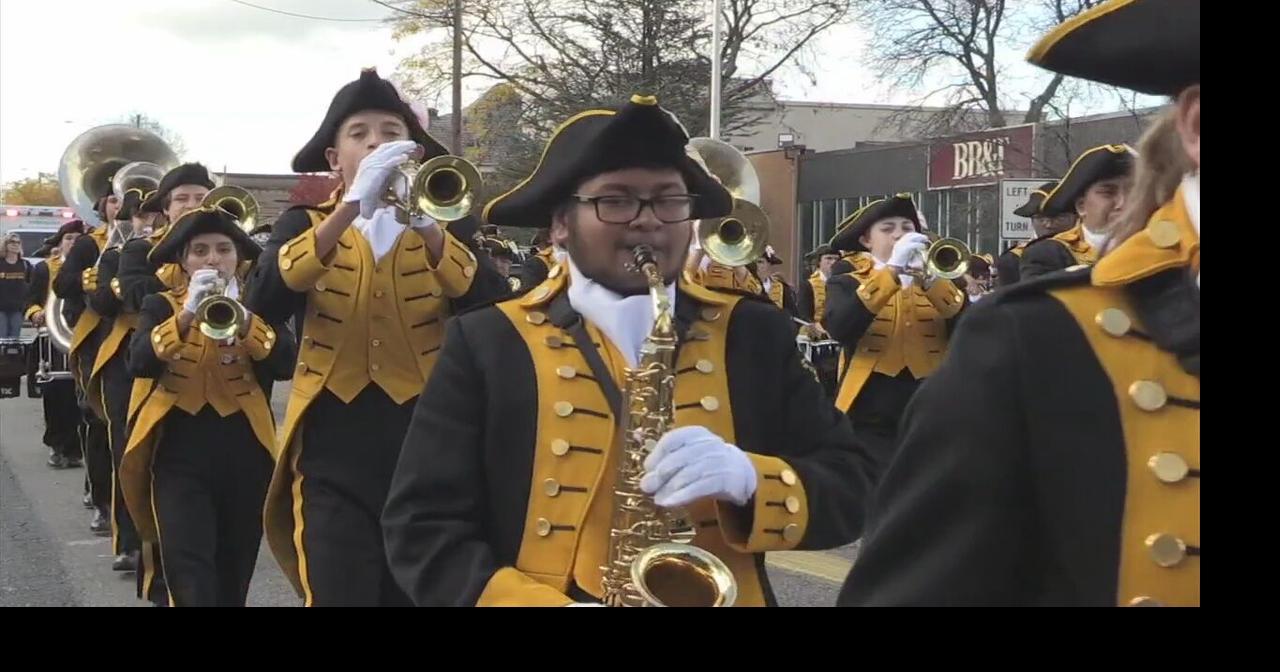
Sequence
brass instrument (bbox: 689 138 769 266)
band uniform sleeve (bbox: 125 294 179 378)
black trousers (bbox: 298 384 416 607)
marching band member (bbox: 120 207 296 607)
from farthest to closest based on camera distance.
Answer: brass instrument (bbox: 689 138 769 266) → band uniform sleeve (bbox: 125 294 179 378) → marching band member (bbox: 120 207 296 607) → black trousers (bbox: 298 384 416 607)

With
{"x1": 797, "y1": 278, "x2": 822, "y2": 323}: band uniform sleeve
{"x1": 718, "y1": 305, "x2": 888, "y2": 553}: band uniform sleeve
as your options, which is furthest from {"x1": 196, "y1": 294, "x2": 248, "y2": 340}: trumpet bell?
{"x1": 797, "y1": 278, "x2": 822, "y2": 323}: band uniform sleeve

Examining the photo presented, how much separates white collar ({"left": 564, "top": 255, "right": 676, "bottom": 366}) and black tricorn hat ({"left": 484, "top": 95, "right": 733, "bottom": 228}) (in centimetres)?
20

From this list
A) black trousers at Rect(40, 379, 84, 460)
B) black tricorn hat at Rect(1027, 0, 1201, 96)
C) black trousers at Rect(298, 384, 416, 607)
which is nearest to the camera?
black tricorn hat at Rect(1027, 0, 1201, 96)

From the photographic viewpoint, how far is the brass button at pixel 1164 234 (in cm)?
185

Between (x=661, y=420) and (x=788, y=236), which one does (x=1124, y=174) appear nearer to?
(x=661, y=420)

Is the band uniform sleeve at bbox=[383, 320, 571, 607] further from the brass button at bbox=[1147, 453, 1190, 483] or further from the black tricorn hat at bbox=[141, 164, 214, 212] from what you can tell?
the black tricorn hat at bbox=[141, 164, 214, 212]

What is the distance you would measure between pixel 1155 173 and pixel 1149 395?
1.11 ft

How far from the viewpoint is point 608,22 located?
30016 millimetres

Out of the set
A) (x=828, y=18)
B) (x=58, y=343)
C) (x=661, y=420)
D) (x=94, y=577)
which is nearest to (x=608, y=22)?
(x=828, y=18)

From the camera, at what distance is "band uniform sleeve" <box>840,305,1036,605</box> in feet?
5.86

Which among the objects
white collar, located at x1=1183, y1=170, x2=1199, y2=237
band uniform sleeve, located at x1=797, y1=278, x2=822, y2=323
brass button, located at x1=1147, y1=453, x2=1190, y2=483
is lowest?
brass button, located at x1=1147, y1=453, x2=1190, y2=483

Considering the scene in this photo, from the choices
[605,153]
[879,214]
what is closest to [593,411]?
[605,153]

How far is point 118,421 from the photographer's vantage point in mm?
7320
